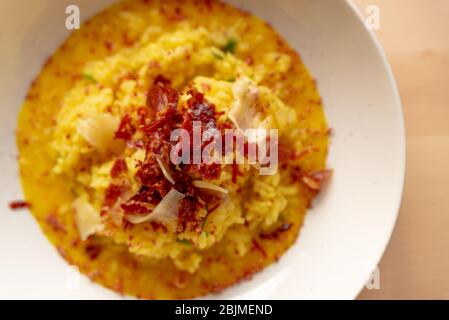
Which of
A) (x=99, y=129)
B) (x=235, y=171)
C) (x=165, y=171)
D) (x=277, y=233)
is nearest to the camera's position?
(x=165, y=171)

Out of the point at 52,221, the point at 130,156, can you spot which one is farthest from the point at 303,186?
the point at 52,221

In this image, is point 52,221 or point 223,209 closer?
point 223,209

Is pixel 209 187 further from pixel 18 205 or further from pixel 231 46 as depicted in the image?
pixel 18 205

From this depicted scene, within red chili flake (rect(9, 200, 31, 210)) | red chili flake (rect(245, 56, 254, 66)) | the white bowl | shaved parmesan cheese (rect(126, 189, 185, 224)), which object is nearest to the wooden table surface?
the white bowl

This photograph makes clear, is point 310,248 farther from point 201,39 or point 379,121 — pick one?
point 201,39

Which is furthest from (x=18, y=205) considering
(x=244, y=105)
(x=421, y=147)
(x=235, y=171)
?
(x=421, y=147)
